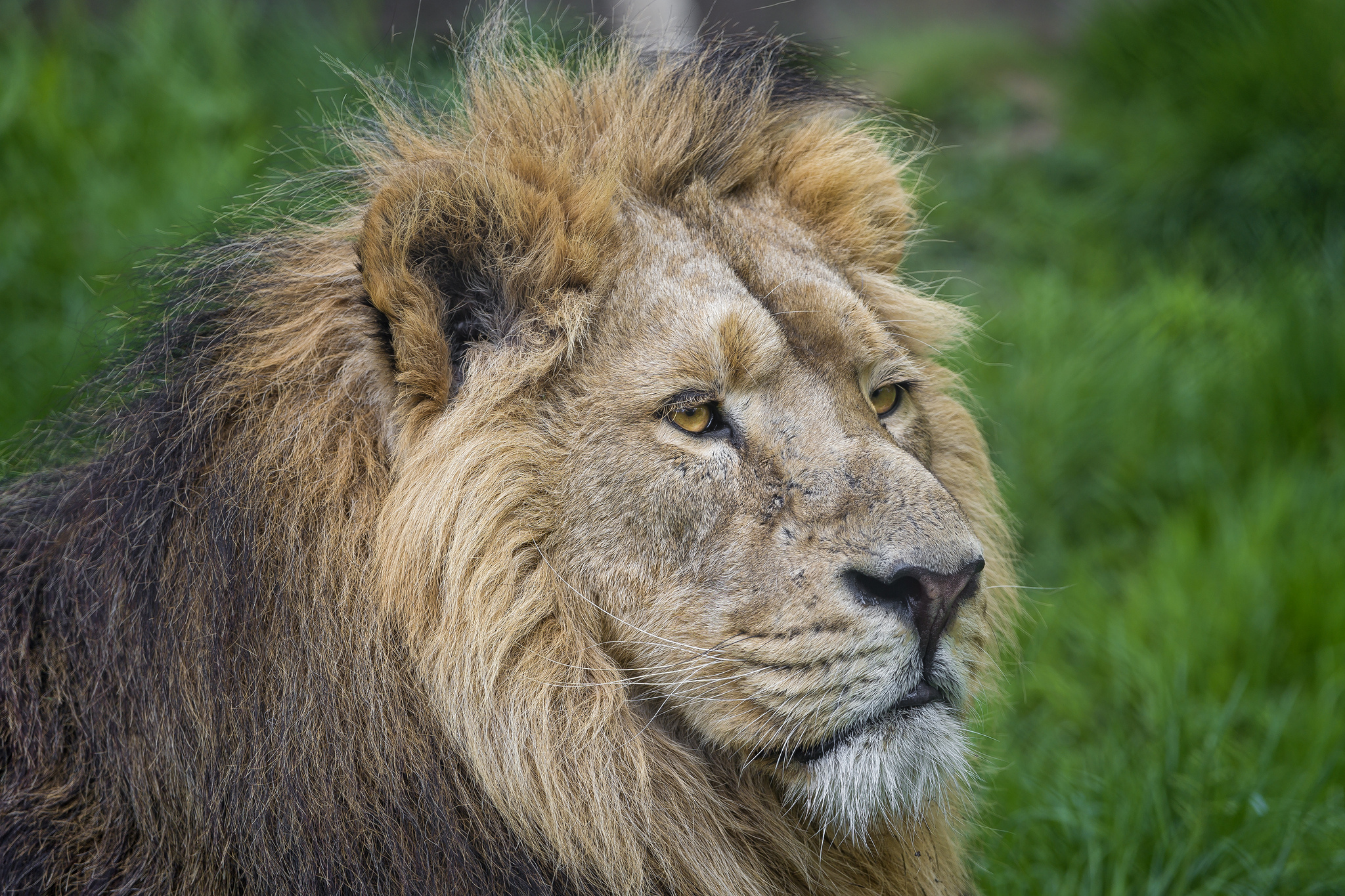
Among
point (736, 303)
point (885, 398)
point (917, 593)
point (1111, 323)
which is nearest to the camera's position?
point (917, 593)

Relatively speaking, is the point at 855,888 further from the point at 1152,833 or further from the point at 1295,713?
the point at 1295,713

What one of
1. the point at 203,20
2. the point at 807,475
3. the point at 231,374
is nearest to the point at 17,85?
the point at 203,20

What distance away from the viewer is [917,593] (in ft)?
6.64

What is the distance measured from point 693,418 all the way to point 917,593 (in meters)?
0.54

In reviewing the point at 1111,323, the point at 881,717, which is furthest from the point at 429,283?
the point at 1111,323

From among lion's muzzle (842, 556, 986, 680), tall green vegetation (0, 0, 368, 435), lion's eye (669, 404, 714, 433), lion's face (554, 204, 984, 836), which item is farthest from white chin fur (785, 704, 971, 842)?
tall green vegetation (0, 0, 368, 435)

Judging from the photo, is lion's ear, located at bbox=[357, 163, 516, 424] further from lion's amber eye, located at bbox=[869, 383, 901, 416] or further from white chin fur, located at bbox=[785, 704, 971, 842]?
white chin fur, located at bbox=[785, 704, 971, 842]

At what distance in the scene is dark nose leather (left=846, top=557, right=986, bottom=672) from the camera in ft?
6.58

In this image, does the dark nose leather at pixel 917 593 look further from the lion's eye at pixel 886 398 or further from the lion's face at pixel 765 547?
the lion's eye at pixel 886 398

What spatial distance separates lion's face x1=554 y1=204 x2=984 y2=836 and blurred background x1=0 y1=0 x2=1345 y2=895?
97 cm

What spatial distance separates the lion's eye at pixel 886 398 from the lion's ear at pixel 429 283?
830 millimetres

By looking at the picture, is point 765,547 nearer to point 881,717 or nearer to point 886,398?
point 881,717

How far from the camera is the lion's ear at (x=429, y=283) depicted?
6.86ft

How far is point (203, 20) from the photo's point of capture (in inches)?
261
